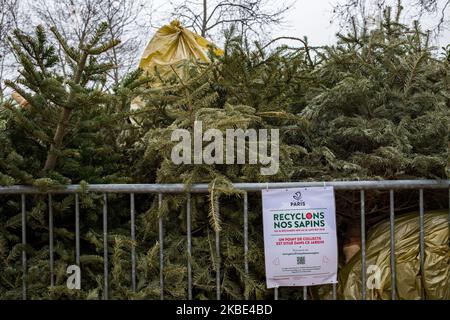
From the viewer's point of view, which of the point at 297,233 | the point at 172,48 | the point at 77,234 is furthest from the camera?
the point at 172,48

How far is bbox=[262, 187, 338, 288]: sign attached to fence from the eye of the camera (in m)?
2.62

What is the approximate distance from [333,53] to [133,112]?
62.3 inches

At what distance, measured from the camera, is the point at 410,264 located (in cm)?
266

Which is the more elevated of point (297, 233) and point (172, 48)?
point (172, 48)

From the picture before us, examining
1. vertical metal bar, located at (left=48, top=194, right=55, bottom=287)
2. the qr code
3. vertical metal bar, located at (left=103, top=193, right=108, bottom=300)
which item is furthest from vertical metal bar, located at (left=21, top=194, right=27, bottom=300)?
the qr code

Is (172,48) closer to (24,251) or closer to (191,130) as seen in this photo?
(191,130)

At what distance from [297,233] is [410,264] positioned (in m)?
0.68

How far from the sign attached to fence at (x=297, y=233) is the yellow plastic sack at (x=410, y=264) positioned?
0.85ft

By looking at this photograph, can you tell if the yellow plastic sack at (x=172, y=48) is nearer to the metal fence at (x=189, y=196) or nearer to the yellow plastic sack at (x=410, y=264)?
the metal fence at (x=189, y=196)

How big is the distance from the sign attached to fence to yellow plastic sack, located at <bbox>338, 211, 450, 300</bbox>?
260mm

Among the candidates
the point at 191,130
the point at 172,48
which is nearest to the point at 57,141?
the point at 191,130

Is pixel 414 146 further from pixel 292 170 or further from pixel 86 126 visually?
pixel 86 126

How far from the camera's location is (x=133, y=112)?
2889 mm
